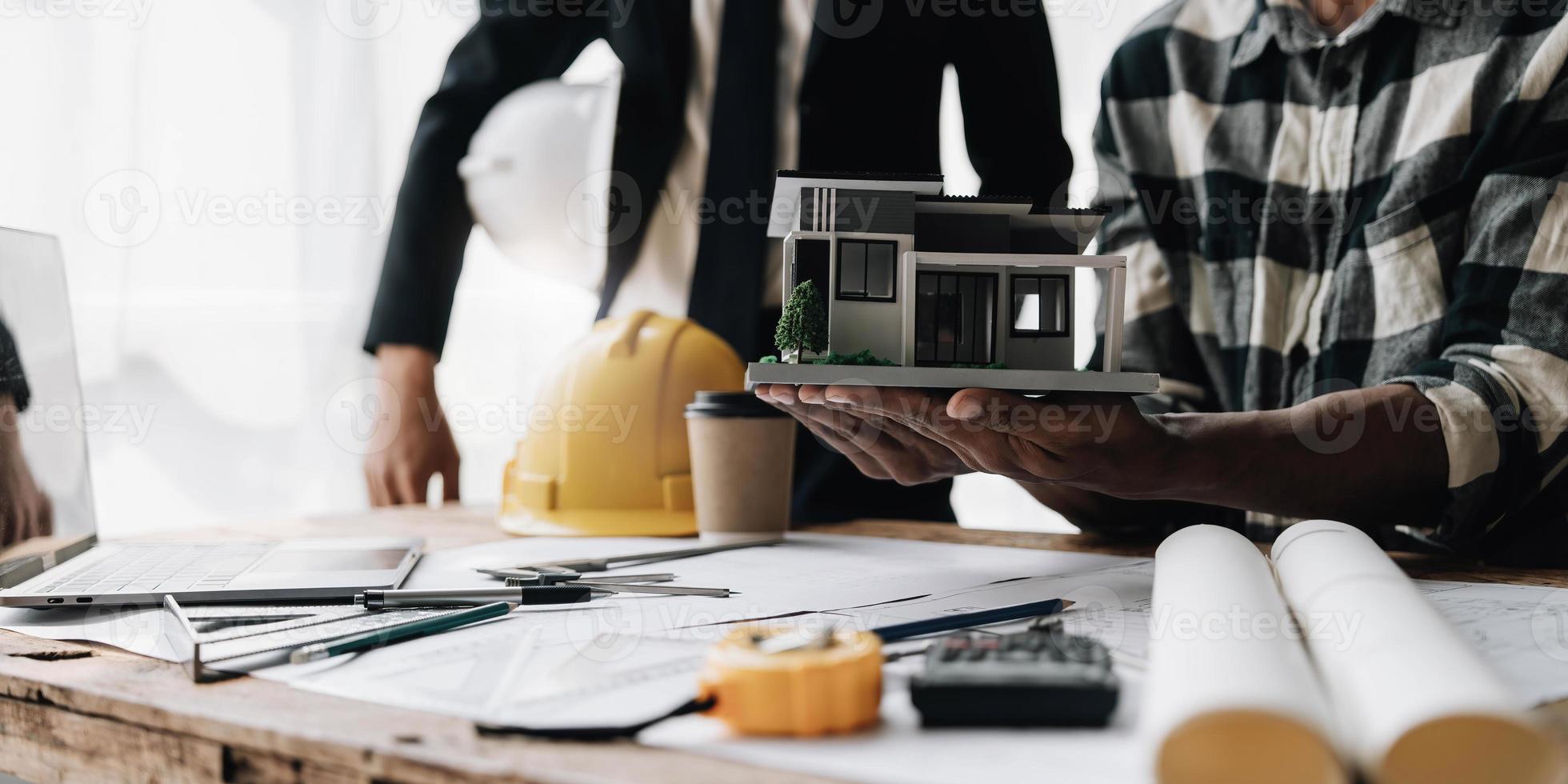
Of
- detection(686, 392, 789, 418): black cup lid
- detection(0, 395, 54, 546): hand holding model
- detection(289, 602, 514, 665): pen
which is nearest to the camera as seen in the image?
detection(289, 602, 514, 665): pen

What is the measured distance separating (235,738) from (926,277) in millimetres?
569

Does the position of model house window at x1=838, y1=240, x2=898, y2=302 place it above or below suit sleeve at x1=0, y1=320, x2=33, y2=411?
above

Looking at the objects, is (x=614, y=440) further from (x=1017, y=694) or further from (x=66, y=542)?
(x=1017, y=694)

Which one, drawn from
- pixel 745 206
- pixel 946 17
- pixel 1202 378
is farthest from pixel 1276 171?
pixel 745 206

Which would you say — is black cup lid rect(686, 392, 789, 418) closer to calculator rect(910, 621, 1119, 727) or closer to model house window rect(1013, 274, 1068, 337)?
model house window rect(1013, 274, 1068, 337)

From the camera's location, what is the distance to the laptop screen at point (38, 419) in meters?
0.77

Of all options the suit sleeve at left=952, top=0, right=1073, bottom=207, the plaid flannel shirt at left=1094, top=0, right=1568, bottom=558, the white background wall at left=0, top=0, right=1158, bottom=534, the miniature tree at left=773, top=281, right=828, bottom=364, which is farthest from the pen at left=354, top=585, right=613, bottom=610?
the white background wall at left=0, top=0, right=1158, bottom=534

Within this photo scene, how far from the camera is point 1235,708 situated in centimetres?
31

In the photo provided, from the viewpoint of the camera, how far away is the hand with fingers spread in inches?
30.7

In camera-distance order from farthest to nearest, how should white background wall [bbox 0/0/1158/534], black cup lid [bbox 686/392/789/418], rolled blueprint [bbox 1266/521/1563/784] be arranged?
A: 1. white background wall [bbox 0/0/1158/534]
2. black cup lid [bbox 686/392/789/418]
3. rolled blueprint [bbox 1266/521/1563/784]

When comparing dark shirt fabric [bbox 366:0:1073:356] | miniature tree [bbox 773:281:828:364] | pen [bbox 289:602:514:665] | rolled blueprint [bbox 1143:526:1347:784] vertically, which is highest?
dark shirt fabric [bbox 366:0:1073:356]

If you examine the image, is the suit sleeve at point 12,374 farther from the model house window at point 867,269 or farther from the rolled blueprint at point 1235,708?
the rolled blueprint at point 1235,708

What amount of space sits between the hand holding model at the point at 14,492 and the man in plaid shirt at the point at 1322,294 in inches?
23.3

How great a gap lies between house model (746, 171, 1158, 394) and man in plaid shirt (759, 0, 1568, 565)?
0.07 m
